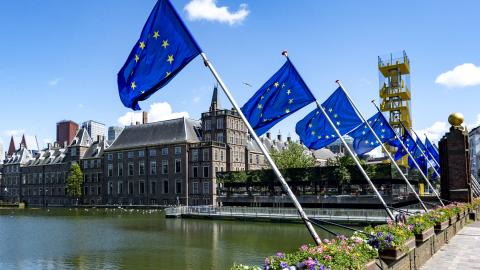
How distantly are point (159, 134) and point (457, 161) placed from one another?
68516 millimetres

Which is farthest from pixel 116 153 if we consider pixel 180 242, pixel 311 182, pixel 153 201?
pixel 180 242

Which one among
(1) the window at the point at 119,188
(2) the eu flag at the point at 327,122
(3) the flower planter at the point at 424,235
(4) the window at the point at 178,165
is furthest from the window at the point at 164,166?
(3) the flower planter at the point at 424,235

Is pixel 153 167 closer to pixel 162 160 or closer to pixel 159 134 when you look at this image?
pixel 162 160

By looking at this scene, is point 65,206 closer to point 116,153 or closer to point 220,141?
point 116,153

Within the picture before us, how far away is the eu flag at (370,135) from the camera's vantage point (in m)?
26.6

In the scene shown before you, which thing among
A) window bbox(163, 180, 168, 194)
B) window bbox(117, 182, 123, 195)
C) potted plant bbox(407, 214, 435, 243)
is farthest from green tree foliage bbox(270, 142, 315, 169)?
potted plant bbox(407, 214, 435, 243)

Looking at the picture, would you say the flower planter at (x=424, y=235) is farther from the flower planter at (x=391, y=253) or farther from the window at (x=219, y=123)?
the window at (x=219, y=123)

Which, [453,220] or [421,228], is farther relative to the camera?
[453,220]

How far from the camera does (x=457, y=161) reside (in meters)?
27.8

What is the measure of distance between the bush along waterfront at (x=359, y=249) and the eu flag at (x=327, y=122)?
6.82 metres

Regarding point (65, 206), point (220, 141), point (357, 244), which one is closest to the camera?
point (357, 244)

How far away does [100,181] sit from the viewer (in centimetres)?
9912

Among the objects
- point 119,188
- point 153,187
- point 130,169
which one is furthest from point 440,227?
point 119,188

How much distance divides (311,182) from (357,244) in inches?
2307
